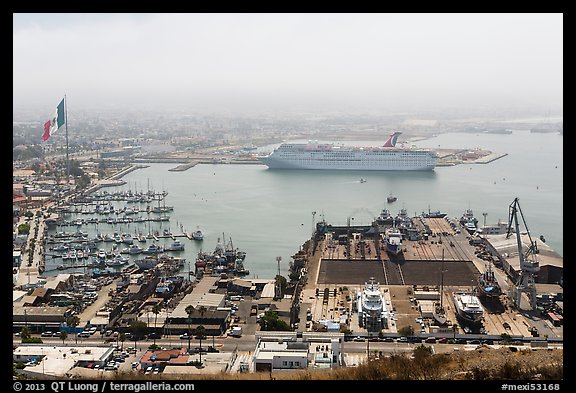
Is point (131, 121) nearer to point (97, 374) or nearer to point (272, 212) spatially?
point (272, 212)

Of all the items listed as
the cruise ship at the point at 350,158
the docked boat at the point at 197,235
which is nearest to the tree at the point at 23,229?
the docked boat at the point at 197,235

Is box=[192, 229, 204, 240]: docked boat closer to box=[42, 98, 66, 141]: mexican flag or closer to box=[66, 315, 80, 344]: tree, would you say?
box=[42, 98, 66, 141]: mexican flag

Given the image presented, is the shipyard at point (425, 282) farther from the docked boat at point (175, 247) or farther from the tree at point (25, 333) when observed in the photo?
the tree at point (25, 333)

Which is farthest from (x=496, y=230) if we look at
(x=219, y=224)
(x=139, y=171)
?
(x=139, y=171)

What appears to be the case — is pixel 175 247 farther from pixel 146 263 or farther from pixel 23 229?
pixel 23 229

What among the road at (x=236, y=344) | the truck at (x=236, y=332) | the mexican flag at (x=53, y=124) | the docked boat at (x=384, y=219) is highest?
the mexican flag at (x=53, y=124)

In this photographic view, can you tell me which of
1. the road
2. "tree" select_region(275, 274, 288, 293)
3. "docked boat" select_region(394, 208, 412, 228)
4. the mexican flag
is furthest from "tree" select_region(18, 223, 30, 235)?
"docked boat" select_region(394, 208, 412, 228)
